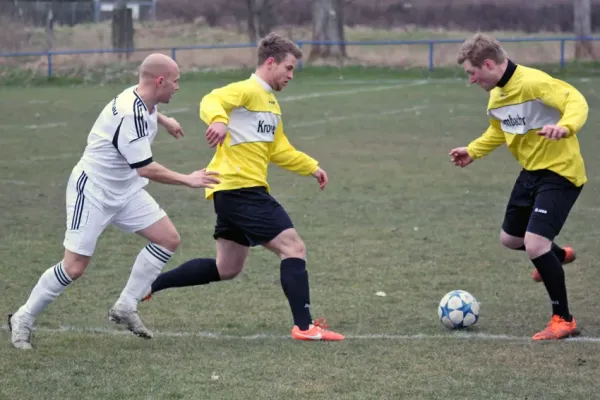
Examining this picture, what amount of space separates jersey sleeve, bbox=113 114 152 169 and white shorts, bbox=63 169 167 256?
341mm

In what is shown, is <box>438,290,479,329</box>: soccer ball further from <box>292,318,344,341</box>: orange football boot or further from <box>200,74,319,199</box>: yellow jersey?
<box>200,74,319,199</box>: yellow jersey

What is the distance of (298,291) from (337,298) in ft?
4.13

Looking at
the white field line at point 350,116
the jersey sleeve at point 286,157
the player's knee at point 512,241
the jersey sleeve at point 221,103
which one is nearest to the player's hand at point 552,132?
the player's knee at point 512,241

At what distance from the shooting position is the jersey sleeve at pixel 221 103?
6.17 metres

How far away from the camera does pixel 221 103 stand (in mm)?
6391

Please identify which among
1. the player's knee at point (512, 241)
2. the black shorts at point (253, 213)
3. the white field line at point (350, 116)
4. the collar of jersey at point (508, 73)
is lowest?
the white field line at point (350, 116)

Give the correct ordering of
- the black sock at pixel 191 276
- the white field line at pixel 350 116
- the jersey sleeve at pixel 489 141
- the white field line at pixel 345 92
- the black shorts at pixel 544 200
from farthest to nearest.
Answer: the white field line at pixel 345 92, the white field line at pixel 350 116, the jersey sleeve at pixel 489 141, the black sock at pixel 191 276, the black shorts at pixel 544 200

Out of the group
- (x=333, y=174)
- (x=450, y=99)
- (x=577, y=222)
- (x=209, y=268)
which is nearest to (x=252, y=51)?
(x=450, y=99)

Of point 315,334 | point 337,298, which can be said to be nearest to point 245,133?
point 315,334

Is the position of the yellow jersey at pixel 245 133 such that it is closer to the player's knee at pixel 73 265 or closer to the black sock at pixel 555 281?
the player's knee at pixel 73 265

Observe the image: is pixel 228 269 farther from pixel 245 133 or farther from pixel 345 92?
pixel 345 92

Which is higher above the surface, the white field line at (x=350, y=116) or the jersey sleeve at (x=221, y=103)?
the jersey sleeve at (x=221, y=103)

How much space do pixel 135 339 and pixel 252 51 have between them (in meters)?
27.6

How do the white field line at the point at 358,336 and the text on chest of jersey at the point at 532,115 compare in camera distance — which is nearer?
the white field line at the point at 358,336
